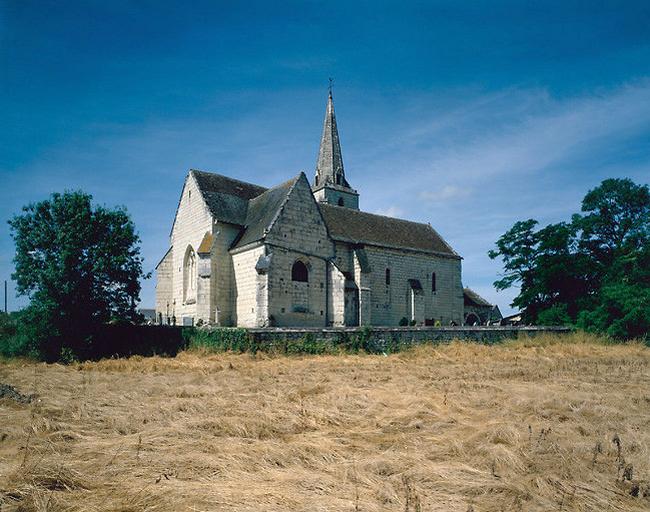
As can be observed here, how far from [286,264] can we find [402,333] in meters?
7.76

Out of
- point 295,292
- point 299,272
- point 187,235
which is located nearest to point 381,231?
point 299,272

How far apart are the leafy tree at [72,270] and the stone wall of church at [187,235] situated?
17.8 ft

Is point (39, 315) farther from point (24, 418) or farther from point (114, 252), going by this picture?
point (24, 418)

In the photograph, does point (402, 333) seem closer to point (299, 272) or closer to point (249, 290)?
point (299, 272)

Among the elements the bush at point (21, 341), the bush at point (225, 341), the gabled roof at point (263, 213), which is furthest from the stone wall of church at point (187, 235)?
the bush at point (21, 341)

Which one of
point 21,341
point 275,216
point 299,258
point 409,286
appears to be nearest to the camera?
point 21,341

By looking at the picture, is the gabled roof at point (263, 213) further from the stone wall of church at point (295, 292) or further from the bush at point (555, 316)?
the bush at point (555, 316)

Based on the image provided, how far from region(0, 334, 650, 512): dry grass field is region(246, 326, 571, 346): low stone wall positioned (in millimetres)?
7380

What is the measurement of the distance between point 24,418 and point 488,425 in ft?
24.4

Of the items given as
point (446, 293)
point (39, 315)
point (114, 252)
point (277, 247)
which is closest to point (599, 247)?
point (446, 293)

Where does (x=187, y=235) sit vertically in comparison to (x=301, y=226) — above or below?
below

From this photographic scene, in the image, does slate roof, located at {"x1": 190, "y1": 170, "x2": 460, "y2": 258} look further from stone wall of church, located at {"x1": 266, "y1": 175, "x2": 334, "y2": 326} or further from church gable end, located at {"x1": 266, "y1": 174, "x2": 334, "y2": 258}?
stone wall of church, located at {"x1": 266, "y1": 175, "x2": 334, "y2": 326}

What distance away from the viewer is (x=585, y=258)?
34.8m

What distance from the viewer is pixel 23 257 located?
19.7 metres
